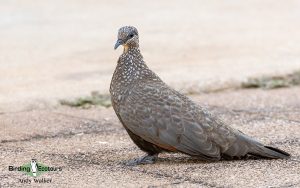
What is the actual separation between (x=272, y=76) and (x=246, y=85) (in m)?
0.46

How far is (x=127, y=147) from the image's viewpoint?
27.0 ft

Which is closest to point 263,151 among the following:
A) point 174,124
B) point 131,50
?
point 174,124

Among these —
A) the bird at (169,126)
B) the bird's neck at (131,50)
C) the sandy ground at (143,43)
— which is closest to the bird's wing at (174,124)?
the bird at (169,126)

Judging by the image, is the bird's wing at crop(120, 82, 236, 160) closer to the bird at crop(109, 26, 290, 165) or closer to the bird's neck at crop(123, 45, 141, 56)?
the bird at crop(109, 26, 290, 165)

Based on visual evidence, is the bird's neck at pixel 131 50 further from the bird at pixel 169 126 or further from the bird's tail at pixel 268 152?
the bird's tail at pixel 268 152

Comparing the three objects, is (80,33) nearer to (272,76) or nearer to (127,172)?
(272,76)

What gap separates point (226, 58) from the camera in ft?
40.5

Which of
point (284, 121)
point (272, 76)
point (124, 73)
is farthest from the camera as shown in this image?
point (272, 76)

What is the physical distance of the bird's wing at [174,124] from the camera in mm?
7250

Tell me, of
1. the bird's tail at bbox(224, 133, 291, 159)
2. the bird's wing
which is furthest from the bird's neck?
the bird's tail at bbox(224, 133, 291, 159)

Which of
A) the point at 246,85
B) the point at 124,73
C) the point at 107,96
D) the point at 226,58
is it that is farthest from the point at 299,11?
the point at 124,73

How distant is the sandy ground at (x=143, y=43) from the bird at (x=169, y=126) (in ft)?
8.42

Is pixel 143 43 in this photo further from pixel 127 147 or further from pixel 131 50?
pixel 131 50

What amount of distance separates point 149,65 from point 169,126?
479 centimetres
